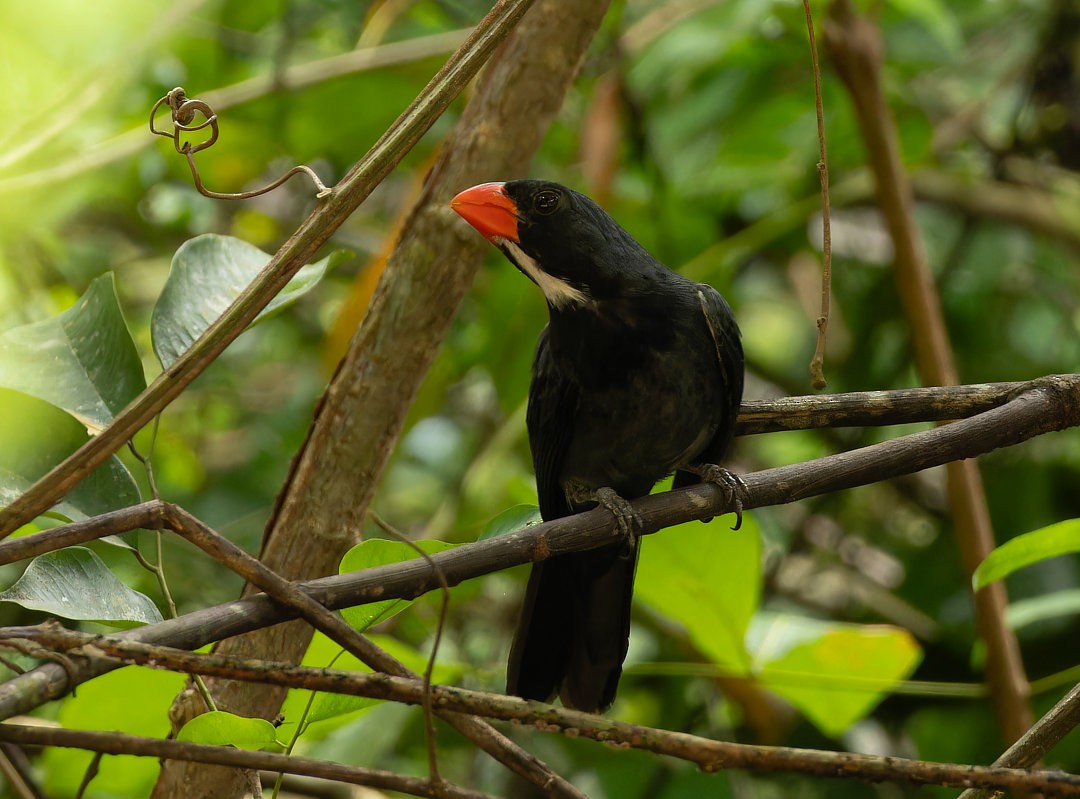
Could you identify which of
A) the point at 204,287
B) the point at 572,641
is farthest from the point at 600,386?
the point at 204,287

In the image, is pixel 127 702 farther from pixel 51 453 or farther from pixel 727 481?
pixel 727 481

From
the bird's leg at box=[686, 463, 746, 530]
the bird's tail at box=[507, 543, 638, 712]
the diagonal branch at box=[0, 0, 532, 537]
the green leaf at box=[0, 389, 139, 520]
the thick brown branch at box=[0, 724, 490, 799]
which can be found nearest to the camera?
the thick brown branch at box=[0, 724, 490, 799]

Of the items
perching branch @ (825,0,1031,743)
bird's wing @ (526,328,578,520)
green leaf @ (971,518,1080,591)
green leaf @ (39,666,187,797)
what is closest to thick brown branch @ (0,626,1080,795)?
green leaf @ (971,518,1080,591)

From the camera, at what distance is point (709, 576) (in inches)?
91.7

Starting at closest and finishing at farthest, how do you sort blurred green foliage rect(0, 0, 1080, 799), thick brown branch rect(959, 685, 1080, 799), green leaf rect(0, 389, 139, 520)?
thick brown branch rect(959, 685, 1080, 799) < green leaf rect(0, 389, 139, 520) < blurred green foliage rect(0, 0, 1080, 799)

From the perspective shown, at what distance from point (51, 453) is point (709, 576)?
1.30 metres

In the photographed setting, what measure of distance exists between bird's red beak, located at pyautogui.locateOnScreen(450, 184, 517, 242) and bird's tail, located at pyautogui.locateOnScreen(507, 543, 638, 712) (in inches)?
26.8

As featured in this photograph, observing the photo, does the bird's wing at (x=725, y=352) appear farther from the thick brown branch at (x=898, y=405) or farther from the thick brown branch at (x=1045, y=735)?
the thick brown branch at (x=1045, y=735)

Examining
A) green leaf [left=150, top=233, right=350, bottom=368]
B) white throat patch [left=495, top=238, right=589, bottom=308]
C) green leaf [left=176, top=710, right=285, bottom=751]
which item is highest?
white throat patch [left=495, top=238, right=589, bottom=308]

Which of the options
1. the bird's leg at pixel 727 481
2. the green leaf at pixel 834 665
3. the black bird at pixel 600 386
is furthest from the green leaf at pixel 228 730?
the green leaf at pixel 834 665

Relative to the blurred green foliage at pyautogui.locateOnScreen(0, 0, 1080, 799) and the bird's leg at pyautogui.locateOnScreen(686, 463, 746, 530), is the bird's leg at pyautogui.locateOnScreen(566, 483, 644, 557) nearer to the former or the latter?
the bird's leg at pyautogui.locateOnScreen(686, 463, 746, 530)

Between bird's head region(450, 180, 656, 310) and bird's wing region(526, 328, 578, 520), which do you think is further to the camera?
bird's wing region(526, 328, 578, 520)

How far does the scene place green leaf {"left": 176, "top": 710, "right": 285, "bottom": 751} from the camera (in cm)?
136

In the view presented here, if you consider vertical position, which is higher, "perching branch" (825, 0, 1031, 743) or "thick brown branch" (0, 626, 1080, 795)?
"perching branch" (825, 0, 1031, 743)
